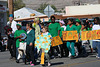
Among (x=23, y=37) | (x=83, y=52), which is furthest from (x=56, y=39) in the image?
(x=83, y=52)

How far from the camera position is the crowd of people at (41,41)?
12883 mm

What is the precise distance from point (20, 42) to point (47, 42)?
5.39 feet

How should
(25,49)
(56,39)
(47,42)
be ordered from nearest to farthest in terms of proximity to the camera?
1. (47,42)
2. (25,49)
3. (56,39)

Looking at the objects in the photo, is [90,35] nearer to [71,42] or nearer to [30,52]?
[71,42]

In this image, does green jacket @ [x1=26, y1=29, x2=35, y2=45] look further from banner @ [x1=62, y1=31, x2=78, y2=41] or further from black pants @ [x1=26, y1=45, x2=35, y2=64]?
banner @ [x1=62, y1=31, x2=78, y2=41]

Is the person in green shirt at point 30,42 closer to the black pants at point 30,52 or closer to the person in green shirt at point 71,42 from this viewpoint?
the black pants at point 30,52

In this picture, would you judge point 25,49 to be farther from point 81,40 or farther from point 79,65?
point 81,40

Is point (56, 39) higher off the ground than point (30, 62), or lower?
higher

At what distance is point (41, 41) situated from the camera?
1282cm

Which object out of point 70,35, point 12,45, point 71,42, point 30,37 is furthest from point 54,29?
point 30,37

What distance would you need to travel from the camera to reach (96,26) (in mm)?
15930

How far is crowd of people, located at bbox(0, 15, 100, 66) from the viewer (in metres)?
12.9

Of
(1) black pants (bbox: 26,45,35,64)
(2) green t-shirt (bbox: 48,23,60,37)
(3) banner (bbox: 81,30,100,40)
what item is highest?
(2) green t-shirt (bbox: 48,23,60,37)

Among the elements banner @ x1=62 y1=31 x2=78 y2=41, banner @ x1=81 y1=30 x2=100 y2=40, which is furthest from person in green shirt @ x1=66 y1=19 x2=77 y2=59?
banner @ x1=81 y1=30 x2=100 y2=40
